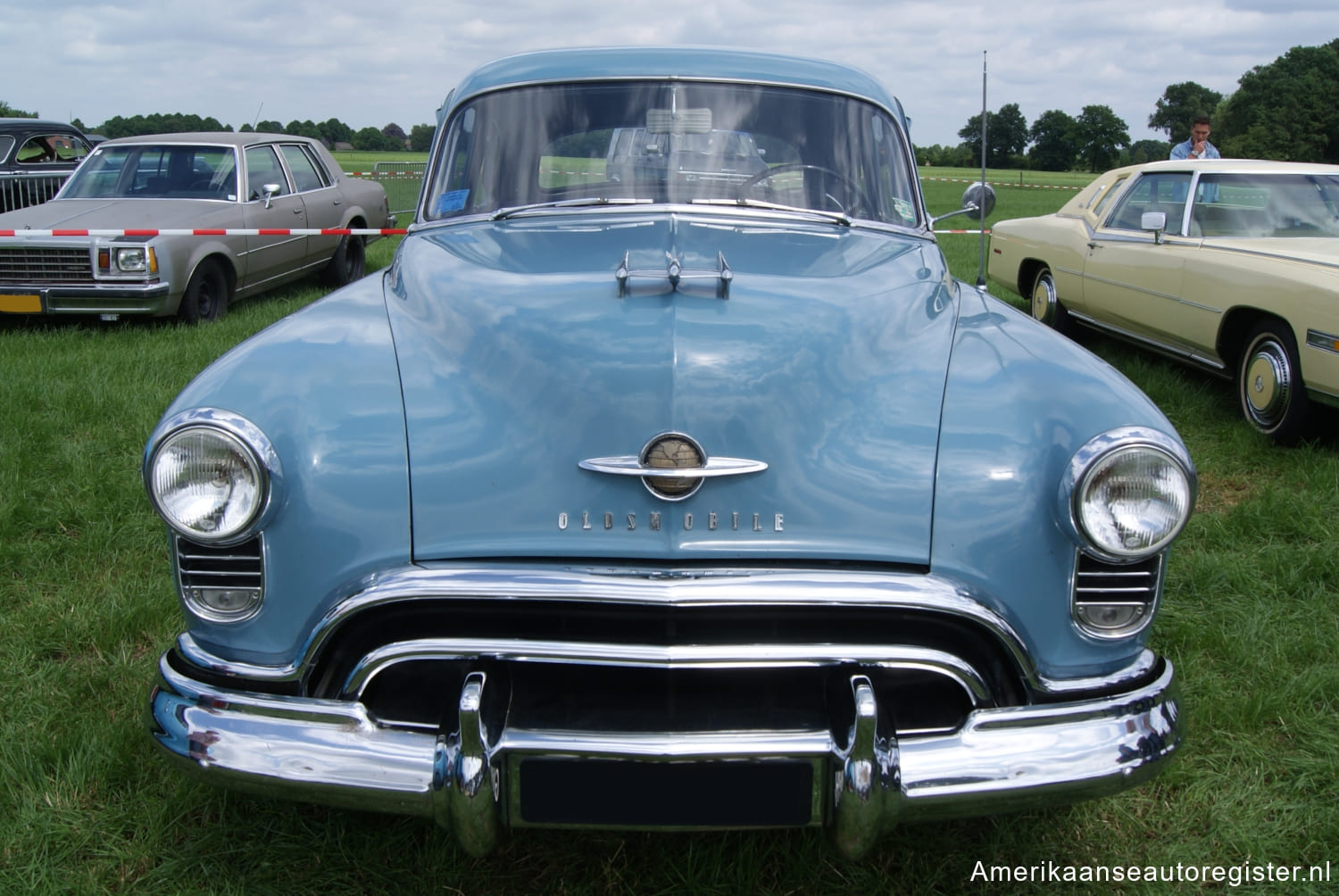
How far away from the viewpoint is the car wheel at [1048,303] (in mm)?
7504

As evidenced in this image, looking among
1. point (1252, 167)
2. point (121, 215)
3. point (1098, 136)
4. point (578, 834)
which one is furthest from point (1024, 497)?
point (1098, 136)

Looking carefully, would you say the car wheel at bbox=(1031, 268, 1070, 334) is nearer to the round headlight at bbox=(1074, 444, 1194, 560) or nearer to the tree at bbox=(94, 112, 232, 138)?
the round headlight at bbox=(1074, 444, 1194, 560)

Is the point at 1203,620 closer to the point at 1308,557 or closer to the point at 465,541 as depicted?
the point at 1308,557

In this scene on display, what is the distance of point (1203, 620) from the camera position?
10.6ft

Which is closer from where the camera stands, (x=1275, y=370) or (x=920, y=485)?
(x=920, y=485)

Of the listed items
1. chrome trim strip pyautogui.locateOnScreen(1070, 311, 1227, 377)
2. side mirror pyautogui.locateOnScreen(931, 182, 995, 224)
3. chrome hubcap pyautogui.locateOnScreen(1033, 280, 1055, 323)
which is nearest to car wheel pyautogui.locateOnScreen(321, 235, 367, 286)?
chrome hubcap pyautogui.locateOnScreen(1033, 280, 1055, 323)

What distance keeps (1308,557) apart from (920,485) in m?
2.52

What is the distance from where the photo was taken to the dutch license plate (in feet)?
22.8

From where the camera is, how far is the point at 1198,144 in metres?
9.18

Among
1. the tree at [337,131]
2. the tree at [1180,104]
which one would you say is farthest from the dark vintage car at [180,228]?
the tree at [1180,104]

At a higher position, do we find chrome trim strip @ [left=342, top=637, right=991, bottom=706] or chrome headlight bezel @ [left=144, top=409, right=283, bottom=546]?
chrome headlight bezel @ [left=144, top=409, right=283, bottom=546]

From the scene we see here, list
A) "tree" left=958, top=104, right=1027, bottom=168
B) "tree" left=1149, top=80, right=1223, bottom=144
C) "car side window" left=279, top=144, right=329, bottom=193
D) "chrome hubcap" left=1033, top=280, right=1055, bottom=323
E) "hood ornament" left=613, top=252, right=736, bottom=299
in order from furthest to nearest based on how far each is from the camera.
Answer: "tree" left=1149, top=80, right=1223, bottom=144, "car side window" left=279, top=144, right=329, bottom=193, "chrome hubcap" left=1033, top=280, right=1055, bottom=323, "tree" left=958, top=104, right=1027, bottom=168, "hood ornament" left=613, top=252, right=736, bottom=299

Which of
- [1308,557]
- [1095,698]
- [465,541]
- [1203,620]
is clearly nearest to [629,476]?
[465,541]

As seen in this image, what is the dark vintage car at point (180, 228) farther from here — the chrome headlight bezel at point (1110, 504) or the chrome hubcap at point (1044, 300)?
the chrome headlight bezel at point (1110, 504)
